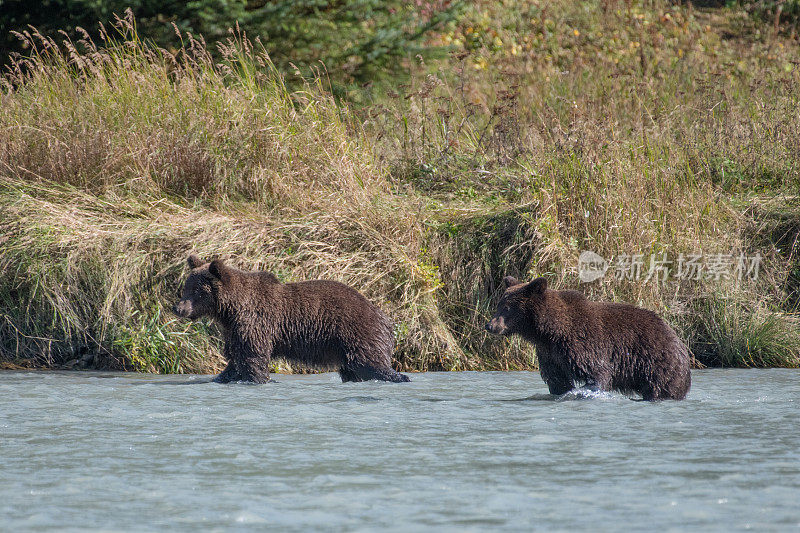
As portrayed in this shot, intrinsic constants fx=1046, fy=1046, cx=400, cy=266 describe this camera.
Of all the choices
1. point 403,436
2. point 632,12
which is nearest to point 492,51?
point 632,12

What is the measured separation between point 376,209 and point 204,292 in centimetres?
242

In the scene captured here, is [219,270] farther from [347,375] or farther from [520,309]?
[520,309]

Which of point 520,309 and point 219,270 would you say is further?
point 219,270

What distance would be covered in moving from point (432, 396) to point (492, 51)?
46.4 ft

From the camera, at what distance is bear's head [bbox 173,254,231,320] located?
859 centimetres

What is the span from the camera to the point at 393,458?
5578mm

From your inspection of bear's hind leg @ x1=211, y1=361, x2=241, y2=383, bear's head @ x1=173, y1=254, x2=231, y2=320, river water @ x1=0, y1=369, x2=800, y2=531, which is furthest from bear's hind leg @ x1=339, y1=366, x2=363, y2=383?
bear's head @ x1=173, y1=254, x2=231, y2=320

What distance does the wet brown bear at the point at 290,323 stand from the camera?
8.52 metres

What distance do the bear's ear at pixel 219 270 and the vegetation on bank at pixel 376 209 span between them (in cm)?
120

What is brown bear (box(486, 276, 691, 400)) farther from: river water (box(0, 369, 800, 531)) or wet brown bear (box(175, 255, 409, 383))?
wet brown bear (box(175, 255, 409, 383))

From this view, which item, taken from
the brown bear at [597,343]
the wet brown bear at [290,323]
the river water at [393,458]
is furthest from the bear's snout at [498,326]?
the wet brown bear at [290,323]

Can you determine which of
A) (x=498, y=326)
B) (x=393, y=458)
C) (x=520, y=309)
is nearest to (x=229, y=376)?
(x=498, y=326)

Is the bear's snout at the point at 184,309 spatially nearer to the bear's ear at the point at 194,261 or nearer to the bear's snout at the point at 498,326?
the bear's ear at the point at 194,261

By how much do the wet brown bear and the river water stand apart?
32cm
